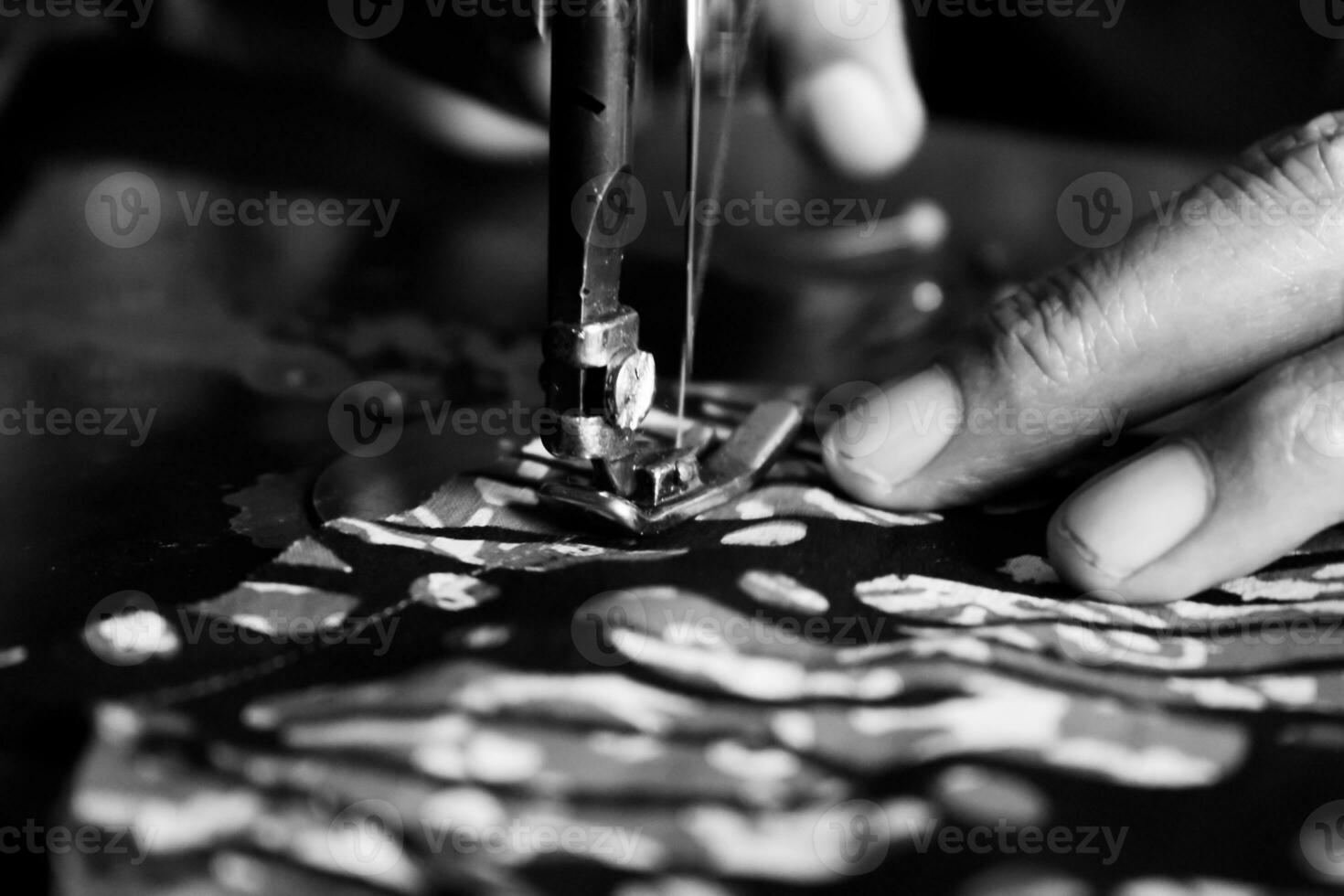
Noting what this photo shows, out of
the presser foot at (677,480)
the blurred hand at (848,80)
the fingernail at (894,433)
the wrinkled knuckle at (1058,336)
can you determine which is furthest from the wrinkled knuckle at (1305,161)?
the blurred hand at (848,80)

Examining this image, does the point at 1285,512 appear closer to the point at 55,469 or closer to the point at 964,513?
the point at 964,513

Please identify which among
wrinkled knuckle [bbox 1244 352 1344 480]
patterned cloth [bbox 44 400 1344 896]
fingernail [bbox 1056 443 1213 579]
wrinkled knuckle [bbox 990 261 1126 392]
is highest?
wrinkled knuckle [bbox 990 261 1126 392]

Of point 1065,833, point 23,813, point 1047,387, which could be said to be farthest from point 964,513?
point 23,813

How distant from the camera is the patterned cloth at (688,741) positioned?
1.93 ft

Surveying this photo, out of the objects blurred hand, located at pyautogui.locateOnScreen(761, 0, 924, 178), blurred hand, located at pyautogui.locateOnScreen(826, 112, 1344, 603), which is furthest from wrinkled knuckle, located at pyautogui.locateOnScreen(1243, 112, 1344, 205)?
blurred hand, located at pyautogui.locateOnScreen(761, 0, 924, 178)

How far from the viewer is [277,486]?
937 mm

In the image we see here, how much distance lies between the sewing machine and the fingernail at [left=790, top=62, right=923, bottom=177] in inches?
27.8

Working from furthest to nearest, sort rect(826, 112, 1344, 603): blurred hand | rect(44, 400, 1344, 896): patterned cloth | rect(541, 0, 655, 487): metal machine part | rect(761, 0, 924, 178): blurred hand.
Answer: rect(761, 0, 924, 178): blurred hand → rect(826, 112, 1344, 603): blurred hand → rect(541, 0, 655, 487): metal machine part → rect(44, 400, 1344, 896): patterned cloth

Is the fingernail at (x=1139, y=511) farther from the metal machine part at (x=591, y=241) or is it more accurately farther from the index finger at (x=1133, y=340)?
the metal machine part at (x=591, y=241)

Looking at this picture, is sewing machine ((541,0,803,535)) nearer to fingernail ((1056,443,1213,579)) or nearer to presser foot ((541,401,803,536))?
presser foot ((541,401,803,536))

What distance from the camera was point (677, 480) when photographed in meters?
0.88

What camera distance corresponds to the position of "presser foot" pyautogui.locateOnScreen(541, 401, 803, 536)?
2.74ft

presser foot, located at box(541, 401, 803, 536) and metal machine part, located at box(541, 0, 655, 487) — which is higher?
metal machine part, located at box(541, 0, 655, 487)

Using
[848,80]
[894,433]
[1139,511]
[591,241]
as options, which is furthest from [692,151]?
[848,80]
